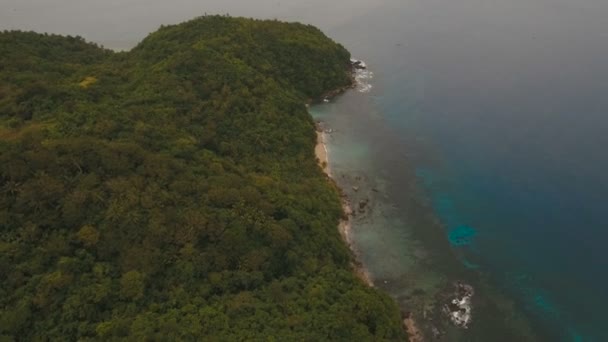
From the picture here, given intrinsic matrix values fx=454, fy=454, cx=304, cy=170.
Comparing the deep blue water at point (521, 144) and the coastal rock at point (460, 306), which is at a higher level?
the deep blue water at point (521, 144)

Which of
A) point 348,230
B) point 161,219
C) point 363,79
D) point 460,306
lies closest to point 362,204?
point 348,230

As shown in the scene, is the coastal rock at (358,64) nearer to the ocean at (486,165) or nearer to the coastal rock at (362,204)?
the ocean at (486,165)

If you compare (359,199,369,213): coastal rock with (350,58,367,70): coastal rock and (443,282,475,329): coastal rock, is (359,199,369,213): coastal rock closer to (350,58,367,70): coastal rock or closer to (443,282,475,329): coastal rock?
(443,282,475,329): coastal rock

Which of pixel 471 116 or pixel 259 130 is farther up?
pixel 259 130

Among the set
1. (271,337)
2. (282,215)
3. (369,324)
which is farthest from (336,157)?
(271,337)

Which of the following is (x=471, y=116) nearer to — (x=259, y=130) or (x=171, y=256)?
(x=259, y=130)

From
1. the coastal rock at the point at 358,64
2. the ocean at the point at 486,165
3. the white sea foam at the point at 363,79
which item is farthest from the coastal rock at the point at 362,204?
the coastal rock at the point at 358,64

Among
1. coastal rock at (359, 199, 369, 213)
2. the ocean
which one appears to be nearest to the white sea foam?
the ocean
